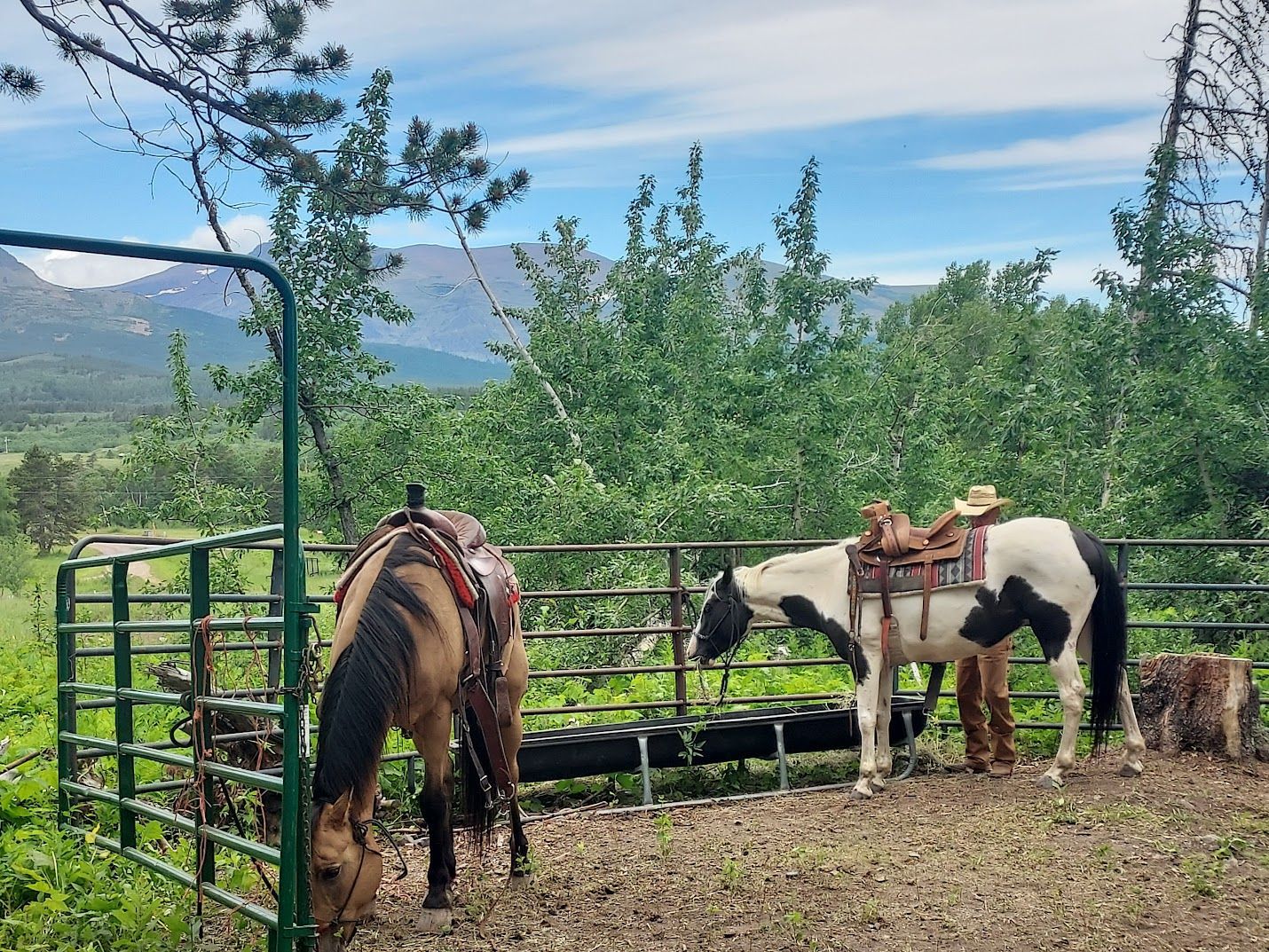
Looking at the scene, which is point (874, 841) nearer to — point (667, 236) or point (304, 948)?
point (304, 948)

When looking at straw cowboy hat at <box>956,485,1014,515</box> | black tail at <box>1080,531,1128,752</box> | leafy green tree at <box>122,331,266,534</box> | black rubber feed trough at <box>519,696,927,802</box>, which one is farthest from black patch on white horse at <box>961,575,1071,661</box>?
leafy green tree at <box>122,331,266,534</box>

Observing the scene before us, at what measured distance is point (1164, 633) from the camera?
29.9 feet

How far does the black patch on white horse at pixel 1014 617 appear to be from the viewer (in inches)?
A: 209

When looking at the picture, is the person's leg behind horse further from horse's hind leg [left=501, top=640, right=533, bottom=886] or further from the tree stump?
horse's hind leg [left=501, top=640, right=533, bottom=886]

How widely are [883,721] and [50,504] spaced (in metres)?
6.23

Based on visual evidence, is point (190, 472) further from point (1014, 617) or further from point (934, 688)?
point (1014, 617)

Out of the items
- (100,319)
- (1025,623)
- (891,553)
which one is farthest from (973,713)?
(100,319)

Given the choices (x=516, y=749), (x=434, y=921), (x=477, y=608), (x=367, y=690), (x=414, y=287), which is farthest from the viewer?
(x=414, y=287)

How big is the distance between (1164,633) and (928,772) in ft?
14.5

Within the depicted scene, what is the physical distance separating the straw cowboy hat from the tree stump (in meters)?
1.27

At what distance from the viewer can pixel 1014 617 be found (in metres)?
5.36

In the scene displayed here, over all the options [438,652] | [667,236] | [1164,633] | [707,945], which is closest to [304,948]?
[438,652]

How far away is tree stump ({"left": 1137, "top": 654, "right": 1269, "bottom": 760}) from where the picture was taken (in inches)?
226

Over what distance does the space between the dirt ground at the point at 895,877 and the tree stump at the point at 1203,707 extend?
0.38 m
